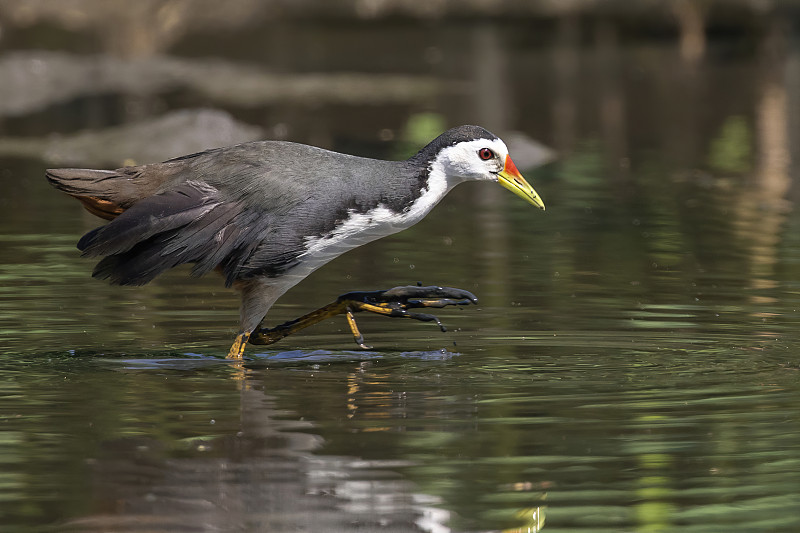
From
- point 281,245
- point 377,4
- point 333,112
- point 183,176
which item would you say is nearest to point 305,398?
point 281,245

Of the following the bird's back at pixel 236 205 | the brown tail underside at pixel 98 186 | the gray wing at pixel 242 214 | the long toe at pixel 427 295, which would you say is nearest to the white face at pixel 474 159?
the bird's back at pixel 236 205

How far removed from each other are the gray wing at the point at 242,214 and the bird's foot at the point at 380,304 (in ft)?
2.11

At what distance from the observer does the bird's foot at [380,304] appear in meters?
9.95

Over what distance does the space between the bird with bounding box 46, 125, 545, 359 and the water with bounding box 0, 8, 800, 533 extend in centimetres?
59

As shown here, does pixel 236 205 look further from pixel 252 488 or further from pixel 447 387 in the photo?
pixel 252 488

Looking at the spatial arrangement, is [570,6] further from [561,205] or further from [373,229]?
[373,229]

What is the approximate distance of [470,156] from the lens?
9.62m

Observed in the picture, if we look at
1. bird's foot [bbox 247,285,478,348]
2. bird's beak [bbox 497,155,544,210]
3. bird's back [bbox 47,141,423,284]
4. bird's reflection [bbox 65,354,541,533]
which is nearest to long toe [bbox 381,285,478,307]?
bird's foot [bbox 247,285,478,348]

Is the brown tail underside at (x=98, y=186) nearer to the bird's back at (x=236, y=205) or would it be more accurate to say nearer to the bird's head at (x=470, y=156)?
the bird's back at (x=236, y=205)

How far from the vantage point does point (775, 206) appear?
16875mm

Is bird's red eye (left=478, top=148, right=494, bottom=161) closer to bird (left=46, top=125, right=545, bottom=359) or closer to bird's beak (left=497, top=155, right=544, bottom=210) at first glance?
bird (left=46, top=125, right=545, bottom=359)

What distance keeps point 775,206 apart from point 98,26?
15643mm

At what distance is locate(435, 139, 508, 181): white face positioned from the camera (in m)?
9.58

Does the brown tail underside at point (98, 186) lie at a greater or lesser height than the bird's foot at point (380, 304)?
greater
